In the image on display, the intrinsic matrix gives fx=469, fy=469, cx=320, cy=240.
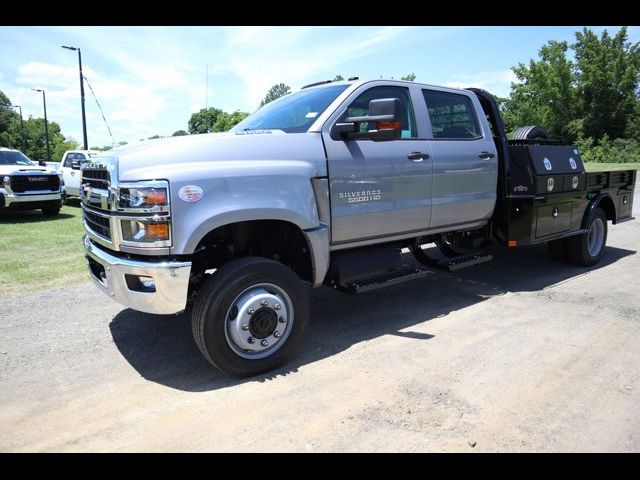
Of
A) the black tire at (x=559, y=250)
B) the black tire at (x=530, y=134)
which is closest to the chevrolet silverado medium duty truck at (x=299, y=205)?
the black tire at (x=559, y=250)

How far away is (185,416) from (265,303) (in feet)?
2.97

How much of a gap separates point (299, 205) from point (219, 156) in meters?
0.70

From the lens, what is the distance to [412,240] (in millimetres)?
4828

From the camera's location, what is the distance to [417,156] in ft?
14.5

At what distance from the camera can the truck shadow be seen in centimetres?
356

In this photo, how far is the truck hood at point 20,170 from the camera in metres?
11.1

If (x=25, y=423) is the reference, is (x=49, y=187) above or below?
above

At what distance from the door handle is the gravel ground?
1.53 m

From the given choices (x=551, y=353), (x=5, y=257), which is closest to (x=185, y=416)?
(x=551, y=353)

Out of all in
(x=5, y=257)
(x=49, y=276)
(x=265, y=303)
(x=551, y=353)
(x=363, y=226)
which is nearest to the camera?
(x=265, y=303)

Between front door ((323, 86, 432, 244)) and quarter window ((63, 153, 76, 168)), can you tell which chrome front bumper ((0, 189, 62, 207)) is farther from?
front door ((323, 86, 432, 244))

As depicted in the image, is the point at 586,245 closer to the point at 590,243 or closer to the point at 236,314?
the point at 590,243

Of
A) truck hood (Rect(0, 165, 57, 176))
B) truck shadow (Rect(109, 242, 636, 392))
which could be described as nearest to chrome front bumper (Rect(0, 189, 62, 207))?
truck hood (Rect(0, 165, 57, 176))
